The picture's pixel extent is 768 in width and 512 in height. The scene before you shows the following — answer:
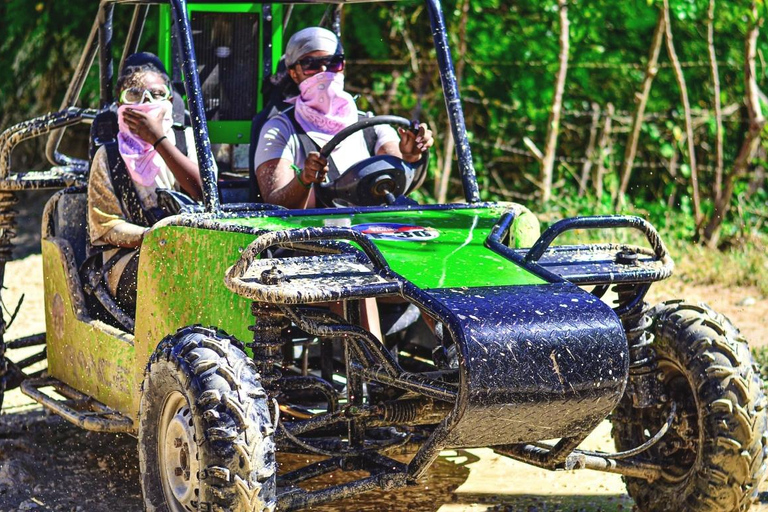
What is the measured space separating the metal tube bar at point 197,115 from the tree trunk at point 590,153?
727 centimetres

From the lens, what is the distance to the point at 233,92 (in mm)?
6035

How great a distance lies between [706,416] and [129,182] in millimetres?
2578

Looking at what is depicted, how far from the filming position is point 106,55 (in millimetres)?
5711

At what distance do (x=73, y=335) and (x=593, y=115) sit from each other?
753cm

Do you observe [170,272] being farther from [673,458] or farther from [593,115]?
[593,115]

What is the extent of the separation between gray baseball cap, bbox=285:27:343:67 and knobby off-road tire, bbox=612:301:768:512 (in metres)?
1.84

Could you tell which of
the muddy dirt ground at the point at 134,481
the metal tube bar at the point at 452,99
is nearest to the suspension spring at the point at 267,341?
the muddy dirt ground at the point at 134,481

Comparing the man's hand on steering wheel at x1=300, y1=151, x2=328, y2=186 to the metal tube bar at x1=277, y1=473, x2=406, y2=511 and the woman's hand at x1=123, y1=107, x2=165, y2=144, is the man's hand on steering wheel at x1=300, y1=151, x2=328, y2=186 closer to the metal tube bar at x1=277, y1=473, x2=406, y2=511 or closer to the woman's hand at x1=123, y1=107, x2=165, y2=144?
the woman's hand at x1=123, y1=107, x2=165, y2=144

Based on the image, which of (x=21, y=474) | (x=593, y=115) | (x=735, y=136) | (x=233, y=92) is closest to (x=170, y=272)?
(x=21, y=474)

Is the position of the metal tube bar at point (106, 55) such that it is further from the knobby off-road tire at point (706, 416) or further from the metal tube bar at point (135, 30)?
the knobby off-road tire at point (706, 416)

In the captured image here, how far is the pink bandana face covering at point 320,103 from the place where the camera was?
5156 millimetres

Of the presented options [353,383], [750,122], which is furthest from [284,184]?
[750,122]

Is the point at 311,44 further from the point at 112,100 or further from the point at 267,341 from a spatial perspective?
the point at 267,341

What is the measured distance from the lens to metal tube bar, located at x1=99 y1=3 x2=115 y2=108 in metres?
5.63
